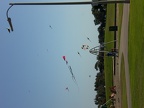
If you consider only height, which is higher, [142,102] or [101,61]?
[142,102]

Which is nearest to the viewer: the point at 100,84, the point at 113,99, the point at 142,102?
the point at 142,102

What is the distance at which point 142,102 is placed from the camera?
74.8ft

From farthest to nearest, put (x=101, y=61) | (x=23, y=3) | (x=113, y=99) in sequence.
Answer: (x=101, y=61), (x=113, y=99), (x=23, y=3)

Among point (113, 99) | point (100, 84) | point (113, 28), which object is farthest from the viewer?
point (100, 84)

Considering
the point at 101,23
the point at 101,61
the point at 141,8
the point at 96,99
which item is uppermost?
the point at 141,8

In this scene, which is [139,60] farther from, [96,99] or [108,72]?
[96,99]

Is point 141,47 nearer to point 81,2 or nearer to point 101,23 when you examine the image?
point 81,2

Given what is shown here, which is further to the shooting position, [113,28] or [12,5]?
[113,28]

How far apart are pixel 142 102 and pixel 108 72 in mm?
49876

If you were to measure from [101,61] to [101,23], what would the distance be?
11.9 m

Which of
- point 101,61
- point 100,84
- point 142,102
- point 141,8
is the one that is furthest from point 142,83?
point 100,84

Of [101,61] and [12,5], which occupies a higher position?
[12,5]

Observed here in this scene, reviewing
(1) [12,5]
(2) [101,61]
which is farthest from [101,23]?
(1) [12,5]

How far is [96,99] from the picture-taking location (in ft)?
445
